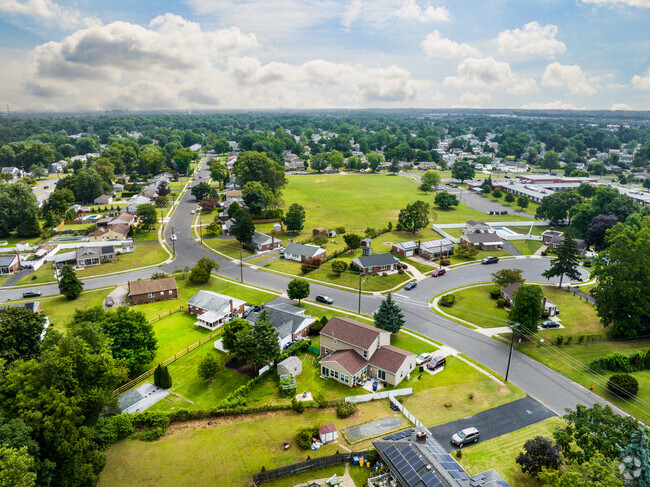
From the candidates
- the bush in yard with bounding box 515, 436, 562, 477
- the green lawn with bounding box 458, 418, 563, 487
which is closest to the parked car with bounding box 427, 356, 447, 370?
the green lawn with bounding box 458, 418, 563, 487

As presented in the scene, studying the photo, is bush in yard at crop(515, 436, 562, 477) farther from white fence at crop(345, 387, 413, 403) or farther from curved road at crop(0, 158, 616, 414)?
white fence at crop(345, 387, 413, 403)

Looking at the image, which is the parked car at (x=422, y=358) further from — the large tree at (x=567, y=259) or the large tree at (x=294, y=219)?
the large tree at (x=294, y=219)

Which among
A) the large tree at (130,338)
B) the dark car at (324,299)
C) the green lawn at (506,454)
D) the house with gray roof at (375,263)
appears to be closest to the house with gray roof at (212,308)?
the large tree at (130,338)

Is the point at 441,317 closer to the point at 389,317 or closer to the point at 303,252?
the point at 389,317

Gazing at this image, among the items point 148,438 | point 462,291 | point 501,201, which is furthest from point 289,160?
point 148,438

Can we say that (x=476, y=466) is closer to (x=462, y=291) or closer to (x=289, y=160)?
(x=462, y=291)
